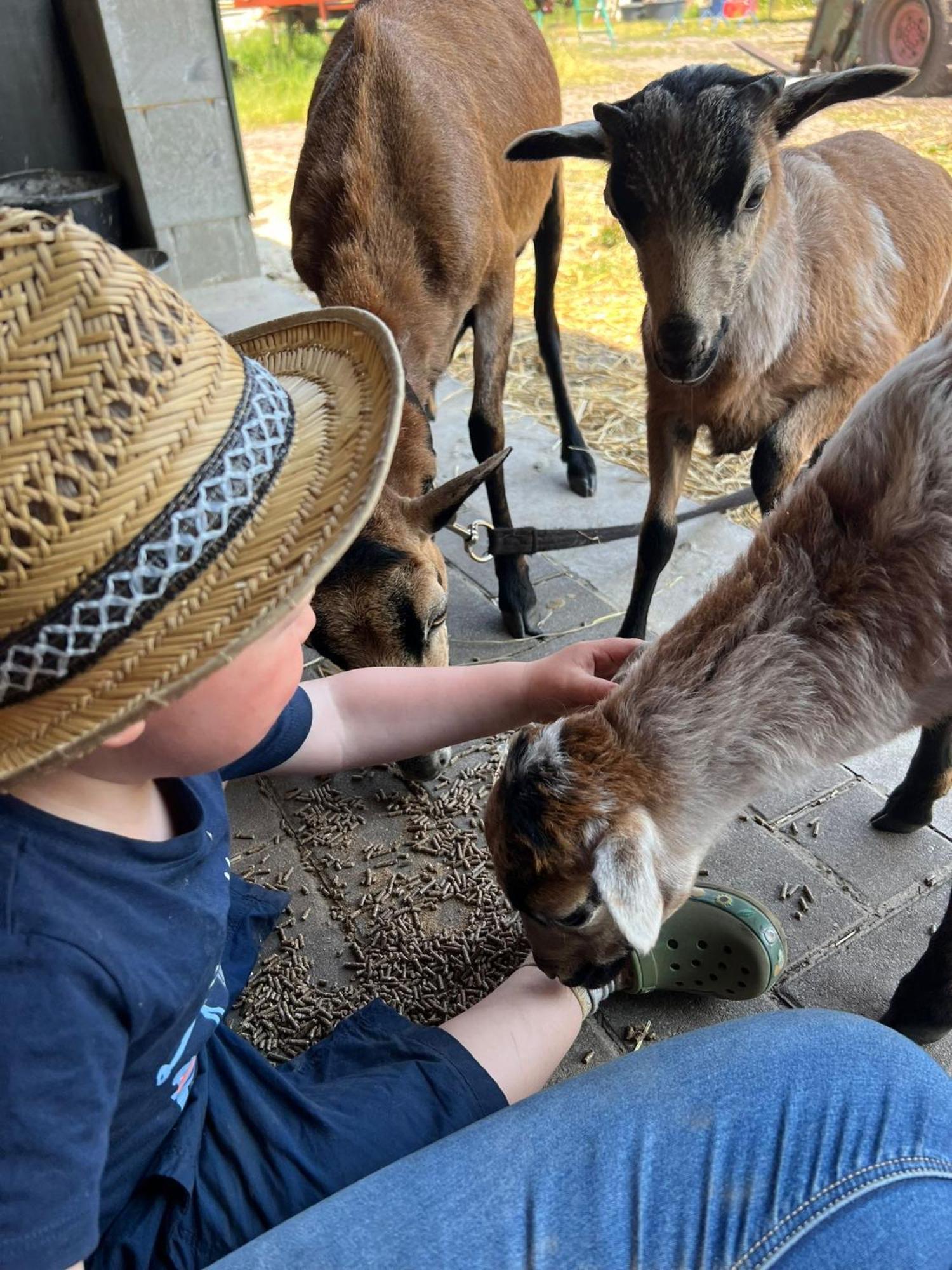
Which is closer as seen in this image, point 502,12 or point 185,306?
point 185,306

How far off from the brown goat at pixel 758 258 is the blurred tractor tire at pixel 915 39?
8.13ft

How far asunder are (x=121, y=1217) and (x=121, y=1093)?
0.27 m

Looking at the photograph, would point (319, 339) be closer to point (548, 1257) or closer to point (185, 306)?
point (185, 306)

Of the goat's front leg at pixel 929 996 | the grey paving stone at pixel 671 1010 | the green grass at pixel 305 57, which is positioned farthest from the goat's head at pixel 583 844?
the green grass at pixel 305 57

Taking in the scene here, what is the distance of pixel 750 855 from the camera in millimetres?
2666

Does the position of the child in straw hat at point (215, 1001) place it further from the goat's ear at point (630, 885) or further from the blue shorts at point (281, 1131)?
the goat's ear at point (630, 885)

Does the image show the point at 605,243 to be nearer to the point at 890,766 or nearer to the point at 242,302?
the point at 242,302

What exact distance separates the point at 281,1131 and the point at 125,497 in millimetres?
1223

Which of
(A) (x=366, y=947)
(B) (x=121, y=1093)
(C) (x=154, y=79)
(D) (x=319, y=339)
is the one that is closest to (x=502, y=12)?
(C) (x=154, y=79)

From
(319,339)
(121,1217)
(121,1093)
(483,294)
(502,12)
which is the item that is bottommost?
(121,1217)

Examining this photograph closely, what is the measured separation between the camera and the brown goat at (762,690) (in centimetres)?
175

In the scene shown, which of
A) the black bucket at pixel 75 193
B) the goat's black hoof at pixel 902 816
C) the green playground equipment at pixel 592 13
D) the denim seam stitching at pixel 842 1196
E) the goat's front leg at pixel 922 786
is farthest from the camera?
the green playground equipment at pixel 592 13

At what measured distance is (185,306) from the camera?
1105mm

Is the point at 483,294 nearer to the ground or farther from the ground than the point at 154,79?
nearer to the ground
